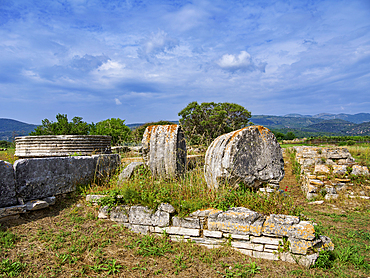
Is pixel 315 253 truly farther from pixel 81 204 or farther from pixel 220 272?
pixel 81 204

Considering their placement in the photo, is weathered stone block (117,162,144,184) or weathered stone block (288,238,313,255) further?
weathered stone block (117,162,144,184)

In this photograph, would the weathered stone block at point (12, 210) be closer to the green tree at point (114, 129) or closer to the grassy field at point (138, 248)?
the grassy field at point (138, 248)

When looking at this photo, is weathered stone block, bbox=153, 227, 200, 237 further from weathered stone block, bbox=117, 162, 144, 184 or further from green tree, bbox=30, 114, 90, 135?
green tree, bbox=30, 114, 90, 135

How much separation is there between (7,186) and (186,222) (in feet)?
11.2

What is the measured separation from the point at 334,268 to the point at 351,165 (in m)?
6.68

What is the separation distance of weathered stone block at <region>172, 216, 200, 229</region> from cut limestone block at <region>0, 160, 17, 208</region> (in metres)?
3.10

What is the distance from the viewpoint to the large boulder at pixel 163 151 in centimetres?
580

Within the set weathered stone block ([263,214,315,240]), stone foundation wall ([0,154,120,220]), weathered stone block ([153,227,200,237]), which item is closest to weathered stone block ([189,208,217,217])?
weathered stone block ([153,227,200,237])

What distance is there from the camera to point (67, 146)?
6.54 m

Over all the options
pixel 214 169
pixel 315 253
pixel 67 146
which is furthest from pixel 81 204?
pixel 315 253

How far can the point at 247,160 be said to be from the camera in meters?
5.05

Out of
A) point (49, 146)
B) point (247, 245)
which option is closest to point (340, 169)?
point (247, 245)

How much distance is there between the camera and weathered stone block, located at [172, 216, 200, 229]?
13.2 ft

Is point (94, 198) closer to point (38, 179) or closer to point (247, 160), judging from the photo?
point (38, 179)
